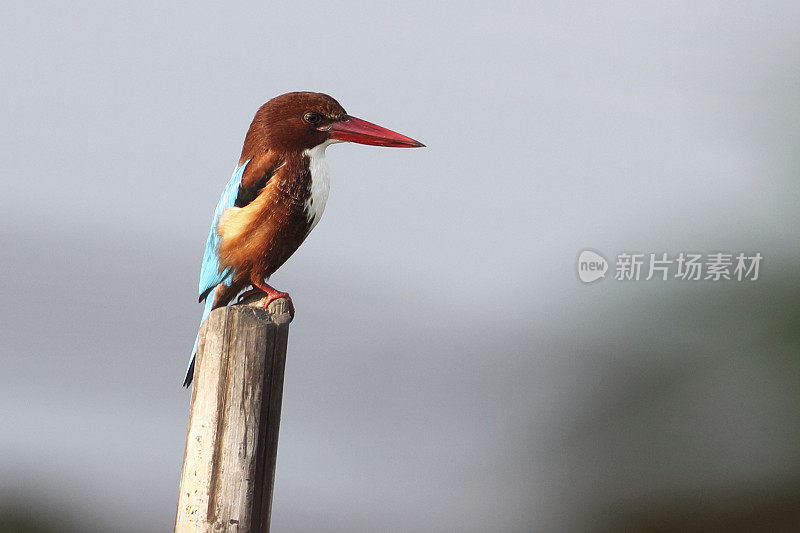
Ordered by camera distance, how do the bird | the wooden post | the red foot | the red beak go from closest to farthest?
the wooden post
the red foot
the bird
the red beak

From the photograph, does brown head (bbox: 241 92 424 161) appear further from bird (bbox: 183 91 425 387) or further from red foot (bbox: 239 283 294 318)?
red foot (bbox: 239 283 294 318)

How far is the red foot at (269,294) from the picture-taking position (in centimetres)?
Result: 329

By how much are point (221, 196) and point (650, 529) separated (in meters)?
8.22

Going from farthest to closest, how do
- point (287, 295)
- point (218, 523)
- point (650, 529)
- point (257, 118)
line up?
point (650, 529)
point (257, 118)
point (287, 295)
point (218, 523)

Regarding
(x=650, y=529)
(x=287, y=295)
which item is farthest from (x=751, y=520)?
(x=287, y=295)

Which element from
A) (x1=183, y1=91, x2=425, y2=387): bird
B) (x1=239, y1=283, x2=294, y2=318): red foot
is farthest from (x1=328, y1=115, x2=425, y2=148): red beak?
(x1=239, y1=283, x2=294, y2=318): red foot

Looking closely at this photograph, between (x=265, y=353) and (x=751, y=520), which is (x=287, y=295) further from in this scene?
(x=751, y=520)

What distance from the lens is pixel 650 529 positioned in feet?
33.9

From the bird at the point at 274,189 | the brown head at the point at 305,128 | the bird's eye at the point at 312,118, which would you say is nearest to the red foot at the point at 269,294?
the bird at the point at 274,189

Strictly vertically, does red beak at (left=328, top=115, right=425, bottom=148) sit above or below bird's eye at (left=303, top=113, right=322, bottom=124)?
below

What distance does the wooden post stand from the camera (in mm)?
2775

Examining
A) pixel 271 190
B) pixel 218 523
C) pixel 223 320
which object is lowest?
pixel 218 523

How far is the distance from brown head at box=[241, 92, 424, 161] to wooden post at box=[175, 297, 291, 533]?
37.1 inches

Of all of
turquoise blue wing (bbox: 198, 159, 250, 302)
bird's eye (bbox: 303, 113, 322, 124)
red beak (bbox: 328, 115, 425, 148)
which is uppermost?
bird's eye (bbox: 303, 113, 322, 124)
